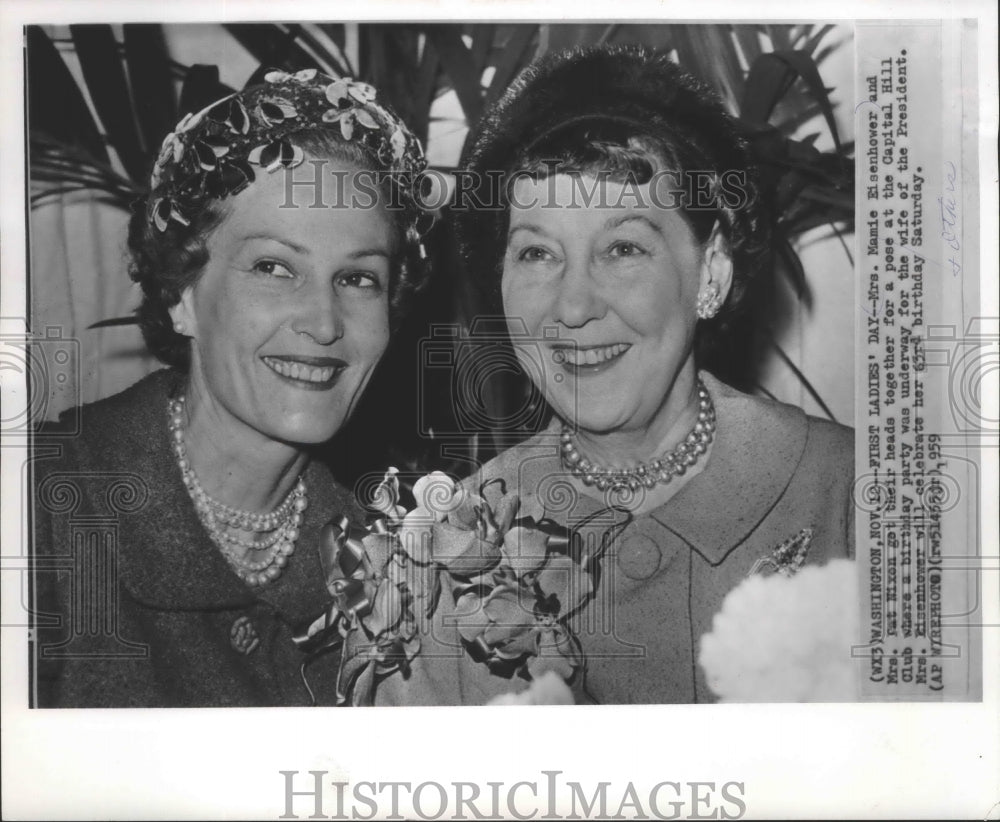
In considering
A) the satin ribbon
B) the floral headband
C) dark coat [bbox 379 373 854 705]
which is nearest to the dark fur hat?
the floral headband

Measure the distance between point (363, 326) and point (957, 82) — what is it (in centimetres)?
114

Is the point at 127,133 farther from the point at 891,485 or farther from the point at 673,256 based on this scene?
the point at 891,485

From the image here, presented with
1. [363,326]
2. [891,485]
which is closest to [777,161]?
[891,485]

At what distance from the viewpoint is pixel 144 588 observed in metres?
1.87

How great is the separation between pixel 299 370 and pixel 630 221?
623 millimetres

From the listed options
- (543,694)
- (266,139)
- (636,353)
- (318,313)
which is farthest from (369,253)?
(543,694)

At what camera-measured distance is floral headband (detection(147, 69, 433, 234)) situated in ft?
6.00

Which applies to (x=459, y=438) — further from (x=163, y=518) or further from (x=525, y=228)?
(x=163, y=518)

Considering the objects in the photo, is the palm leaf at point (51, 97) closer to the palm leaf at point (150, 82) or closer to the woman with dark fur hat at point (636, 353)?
the palm leaf at point (150, 82)

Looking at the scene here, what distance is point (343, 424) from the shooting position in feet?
6.10

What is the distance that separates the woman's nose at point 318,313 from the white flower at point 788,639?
2.74 feet

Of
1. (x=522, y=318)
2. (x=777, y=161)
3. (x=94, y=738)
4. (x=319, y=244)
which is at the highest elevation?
(x=777, y=161)

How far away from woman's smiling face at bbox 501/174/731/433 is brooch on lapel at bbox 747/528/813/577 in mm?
322

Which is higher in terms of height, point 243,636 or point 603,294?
point 603,294
